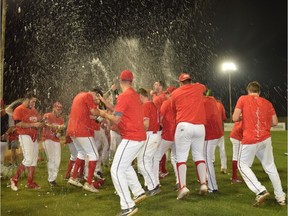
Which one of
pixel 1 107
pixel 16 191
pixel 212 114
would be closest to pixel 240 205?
pixel 212 114

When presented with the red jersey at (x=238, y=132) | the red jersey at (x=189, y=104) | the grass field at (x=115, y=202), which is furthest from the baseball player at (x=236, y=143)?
the red jersey at (x=189, y=104)

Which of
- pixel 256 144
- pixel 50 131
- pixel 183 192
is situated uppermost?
pixel 50 131

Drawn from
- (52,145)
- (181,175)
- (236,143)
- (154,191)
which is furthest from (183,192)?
(52,145)

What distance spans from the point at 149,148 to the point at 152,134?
34 centimetres

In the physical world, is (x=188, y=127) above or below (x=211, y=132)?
above

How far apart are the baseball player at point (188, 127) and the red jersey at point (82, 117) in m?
2.10

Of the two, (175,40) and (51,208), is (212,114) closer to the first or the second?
(51,208)

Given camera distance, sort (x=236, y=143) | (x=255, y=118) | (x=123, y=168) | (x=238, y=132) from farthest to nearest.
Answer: (x=236, y=143) < (x=238, y=132) < (x=255, y=118) < (x=123, y=168)

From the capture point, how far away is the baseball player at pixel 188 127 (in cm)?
780

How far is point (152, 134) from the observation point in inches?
338

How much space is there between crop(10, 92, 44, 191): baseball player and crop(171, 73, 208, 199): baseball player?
3.50 m

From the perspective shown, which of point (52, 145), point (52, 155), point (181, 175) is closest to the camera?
point (181, 175)

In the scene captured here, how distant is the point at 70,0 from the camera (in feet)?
69.8

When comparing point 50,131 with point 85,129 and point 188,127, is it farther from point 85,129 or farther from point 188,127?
point 188,127
